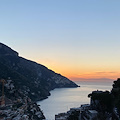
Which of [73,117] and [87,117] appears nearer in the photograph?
[87,117]

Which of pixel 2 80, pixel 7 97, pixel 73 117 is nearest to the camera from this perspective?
pixel 73 117

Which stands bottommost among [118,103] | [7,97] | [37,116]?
[37,116]

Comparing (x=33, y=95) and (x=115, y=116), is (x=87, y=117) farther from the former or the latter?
(x=33, y=95)

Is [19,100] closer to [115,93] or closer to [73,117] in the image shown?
[73,117]

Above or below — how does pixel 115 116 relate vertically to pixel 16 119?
above

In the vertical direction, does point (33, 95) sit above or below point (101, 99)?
below

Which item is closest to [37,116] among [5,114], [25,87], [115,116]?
[5,114]

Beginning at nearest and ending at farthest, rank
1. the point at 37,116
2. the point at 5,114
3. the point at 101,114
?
the point at 101,114 → the point at 5,114 → the point at 37,116

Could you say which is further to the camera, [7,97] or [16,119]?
[7,97]

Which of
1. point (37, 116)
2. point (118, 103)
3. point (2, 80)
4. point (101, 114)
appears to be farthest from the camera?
point (2, 80)

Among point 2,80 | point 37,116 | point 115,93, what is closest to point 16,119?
point 37,116
